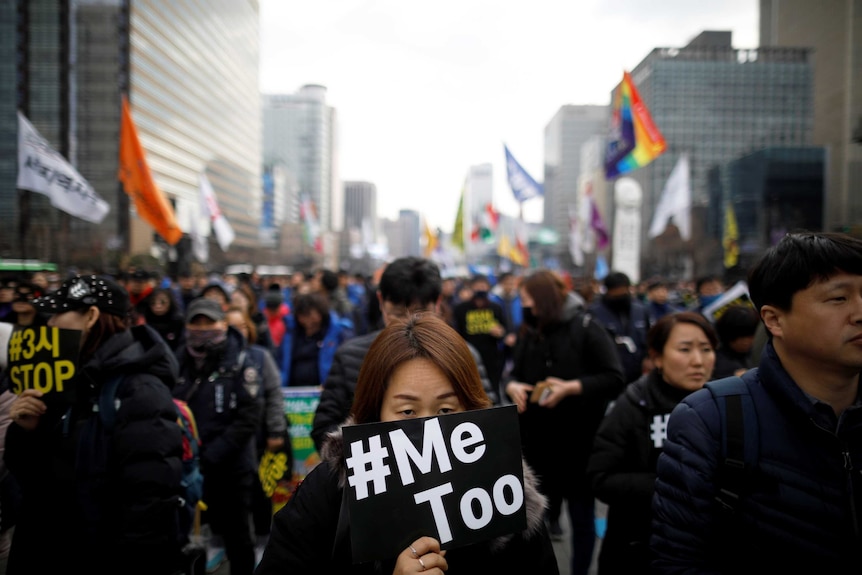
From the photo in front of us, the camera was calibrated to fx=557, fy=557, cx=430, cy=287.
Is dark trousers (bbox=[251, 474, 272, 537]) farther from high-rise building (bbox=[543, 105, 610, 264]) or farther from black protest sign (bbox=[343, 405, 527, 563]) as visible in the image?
high-rise building (bbox=[543, 105, 610, 264])

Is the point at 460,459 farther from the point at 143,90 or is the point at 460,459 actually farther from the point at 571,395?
the point at 143,90

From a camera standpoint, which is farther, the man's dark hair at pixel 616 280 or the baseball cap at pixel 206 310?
the man's dark hair at pixel 616 280

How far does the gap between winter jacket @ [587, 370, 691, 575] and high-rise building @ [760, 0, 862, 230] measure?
48775 mm

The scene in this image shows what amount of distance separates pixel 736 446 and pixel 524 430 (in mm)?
2557

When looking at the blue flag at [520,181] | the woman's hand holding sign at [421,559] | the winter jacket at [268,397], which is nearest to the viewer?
the woman's hand holding sign at [421,559]

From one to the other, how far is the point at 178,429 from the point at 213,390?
1463mm

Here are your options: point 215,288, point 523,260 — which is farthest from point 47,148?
point 523,260

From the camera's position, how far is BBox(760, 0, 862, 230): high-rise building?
158 feet

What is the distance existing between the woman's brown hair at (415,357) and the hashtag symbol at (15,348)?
5.25 ft

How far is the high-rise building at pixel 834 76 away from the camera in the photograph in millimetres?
48281

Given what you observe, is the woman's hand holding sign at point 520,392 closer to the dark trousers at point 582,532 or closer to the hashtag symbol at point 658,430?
the dark trousers at point 582,532

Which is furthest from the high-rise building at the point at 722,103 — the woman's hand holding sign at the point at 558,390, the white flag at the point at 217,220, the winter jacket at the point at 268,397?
the winter jacket at the point at 268,397

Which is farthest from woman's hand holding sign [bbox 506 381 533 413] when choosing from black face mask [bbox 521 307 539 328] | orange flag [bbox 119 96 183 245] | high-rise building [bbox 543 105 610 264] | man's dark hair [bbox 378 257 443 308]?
high-rise building [bbox 543 105 610 264]

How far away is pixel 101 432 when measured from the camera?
2277 mm
